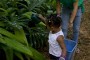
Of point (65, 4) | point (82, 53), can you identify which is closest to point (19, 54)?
point (65, 4)

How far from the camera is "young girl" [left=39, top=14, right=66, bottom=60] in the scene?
3.61 m

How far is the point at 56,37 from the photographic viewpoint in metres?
3.65

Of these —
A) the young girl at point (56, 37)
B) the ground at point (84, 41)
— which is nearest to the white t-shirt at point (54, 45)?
the young girl at point (56, 37)

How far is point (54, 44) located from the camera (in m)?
3.73

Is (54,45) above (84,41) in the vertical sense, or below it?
above

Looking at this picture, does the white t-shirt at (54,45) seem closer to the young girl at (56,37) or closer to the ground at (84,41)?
the young girl at (56,37)

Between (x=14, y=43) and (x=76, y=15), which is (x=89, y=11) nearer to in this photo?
(x=76, y=15)

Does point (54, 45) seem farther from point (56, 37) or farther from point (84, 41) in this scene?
point (84, 41)

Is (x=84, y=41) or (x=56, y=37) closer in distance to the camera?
(x=56, y=37)

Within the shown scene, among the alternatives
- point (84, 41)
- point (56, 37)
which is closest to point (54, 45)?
point (56, 37)

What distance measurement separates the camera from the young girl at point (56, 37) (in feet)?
11.8

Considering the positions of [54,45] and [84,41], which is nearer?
[54,45]

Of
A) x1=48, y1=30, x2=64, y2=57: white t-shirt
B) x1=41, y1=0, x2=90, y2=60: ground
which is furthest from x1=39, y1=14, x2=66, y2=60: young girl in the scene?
x1=41, y1=0, x2=90, y2=60: ground

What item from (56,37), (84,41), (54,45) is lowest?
(84,41)
